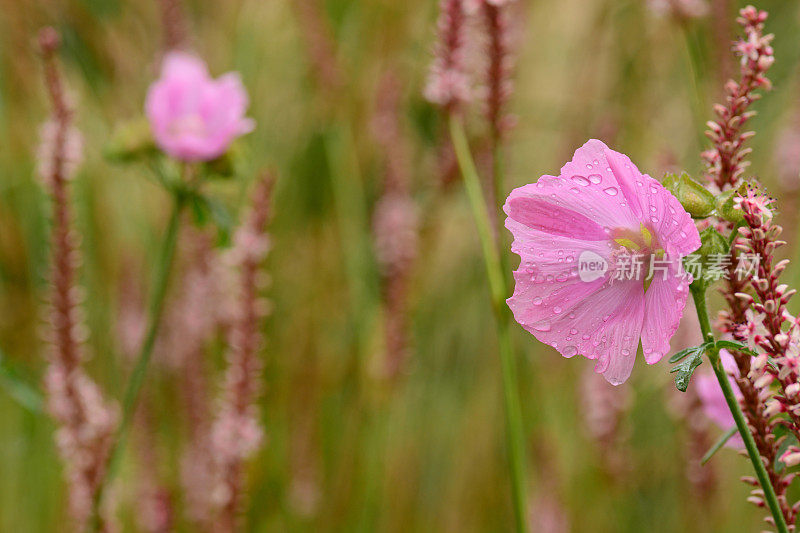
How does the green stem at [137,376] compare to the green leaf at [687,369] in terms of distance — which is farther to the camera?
the green stem at [137,376]

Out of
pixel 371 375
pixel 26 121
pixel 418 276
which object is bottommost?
pixel 371 375

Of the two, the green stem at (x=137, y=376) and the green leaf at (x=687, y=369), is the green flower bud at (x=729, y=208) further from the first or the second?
the green stem at (x=137, y=376)

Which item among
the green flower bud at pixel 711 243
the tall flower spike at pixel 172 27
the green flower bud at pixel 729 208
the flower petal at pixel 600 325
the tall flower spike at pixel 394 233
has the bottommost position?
the flower petal at pixel 600 325

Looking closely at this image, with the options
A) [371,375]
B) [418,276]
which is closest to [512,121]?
[371,375]

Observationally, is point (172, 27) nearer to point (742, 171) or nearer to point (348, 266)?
point (348, 266)

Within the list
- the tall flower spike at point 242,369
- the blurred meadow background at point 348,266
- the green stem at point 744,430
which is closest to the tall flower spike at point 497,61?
the tall flower spike at point 242,369

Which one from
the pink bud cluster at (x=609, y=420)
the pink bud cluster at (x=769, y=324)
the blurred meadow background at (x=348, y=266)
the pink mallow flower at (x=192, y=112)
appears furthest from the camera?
the blurred meadow background at (x=348, y=266)

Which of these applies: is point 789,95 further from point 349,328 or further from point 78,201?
point 78,201
